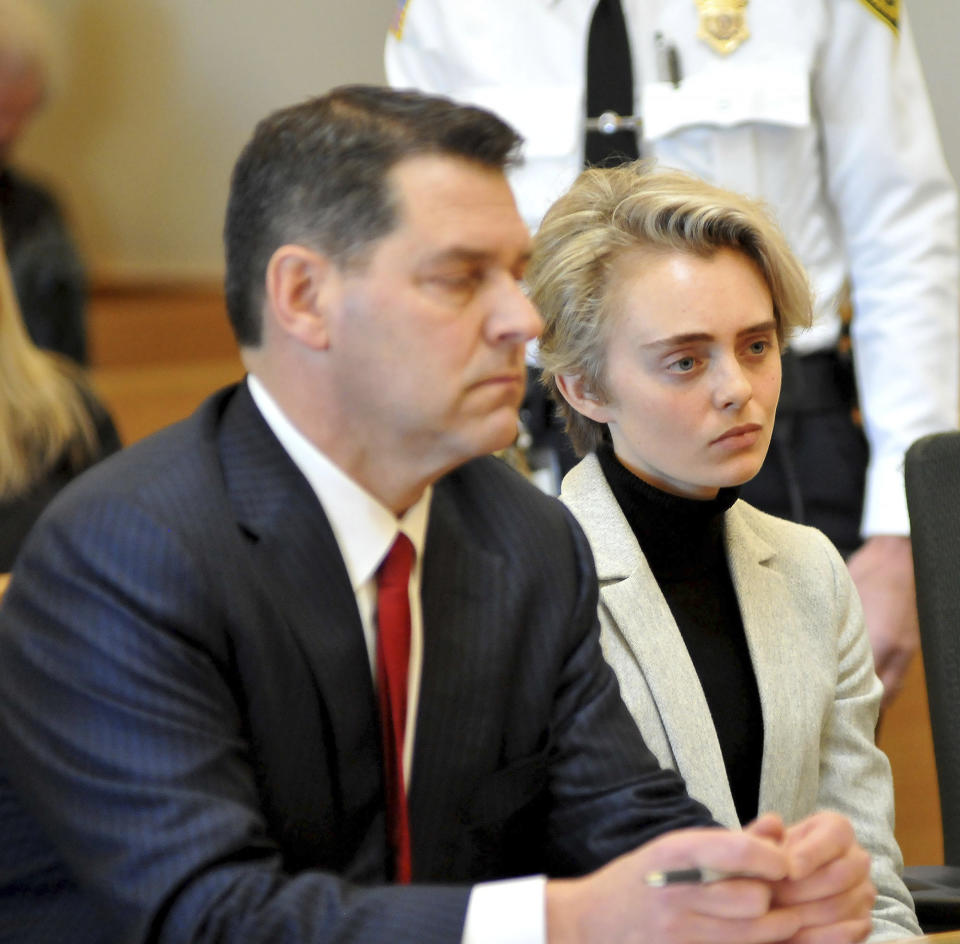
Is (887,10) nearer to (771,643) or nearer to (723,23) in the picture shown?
(723,23)

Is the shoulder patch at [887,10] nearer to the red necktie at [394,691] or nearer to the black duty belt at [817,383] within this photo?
the black duty belt at [817,383]

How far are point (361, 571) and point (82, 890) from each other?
334 mm

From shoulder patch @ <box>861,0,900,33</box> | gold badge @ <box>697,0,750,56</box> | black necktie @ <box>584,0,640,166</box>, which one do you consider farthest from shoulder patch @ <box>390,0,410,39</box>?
shoulder patch @ <box>861,0,900,33</box>

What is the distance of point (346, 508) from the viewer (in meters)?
1.26

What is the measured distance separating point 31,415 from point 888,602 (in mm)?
1322

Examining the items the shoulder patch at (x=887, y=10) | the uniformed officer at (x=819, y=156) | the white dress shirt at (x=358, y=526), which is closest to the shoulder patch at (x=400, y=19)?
the uniformed officer at (x=819, y=156)

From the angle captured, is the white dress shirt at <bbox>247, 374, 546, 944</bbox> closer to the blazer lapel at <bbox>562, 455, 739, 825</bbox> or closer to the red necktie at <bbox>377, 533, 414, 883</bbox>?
the red necktie at <bbox>377, 533, 414, 883</bbox>

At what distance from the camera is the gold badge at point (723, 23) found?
2.15 metres

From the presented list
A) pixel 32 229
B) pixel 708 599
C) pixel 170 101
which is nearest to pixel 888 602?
pixel 708 599

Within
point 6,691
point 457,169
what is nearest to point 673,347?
point 457,169

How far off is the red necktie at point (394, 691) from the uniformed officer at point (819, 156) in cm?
93

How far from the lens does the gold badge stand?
84.8 inches

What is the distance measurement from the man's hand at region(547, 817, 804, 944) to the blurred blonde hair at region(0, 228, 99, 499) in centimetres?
142

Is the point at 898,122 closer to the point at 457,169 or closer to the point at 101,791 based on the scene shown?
the point at 457,169
